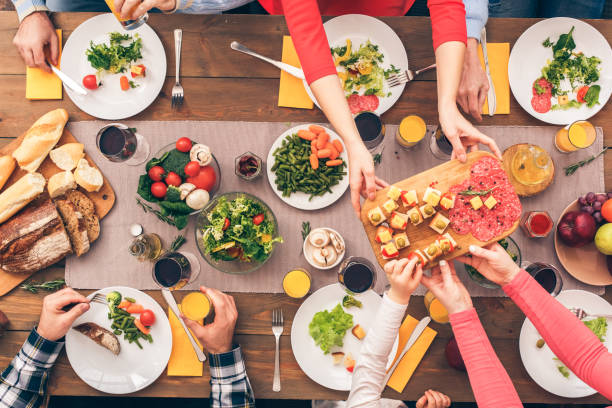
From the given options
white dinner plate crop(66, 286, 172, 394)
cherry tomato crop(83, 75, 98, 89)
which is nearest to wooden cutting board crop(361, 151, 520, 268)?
white dinner plate crop(66, 286, 172, 394)

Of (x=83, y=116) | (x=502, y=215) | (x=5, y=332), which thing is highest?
(x=83, y=116)

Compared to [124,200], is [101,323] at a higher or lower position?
lower

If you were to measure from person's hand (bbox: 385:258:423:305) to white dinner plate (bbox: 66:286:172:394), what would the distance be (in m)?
1.06

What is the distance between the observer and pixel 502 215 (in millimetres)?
1717

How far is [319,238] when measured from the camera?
181cm

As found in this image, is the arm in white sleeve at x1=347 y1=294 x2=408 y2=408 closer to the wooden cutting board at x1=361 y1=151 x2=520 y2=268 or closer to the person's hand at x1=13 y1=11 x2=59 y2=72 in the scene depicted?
the wooden cutting board at x1=361 y1=151 x2=520 y2=268

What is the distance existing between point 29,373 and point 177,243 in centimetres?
89

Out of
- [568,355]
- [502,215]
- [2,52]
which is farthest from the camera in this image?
[2,52]

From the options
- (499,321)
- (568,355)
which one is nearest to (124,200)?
(499,321)

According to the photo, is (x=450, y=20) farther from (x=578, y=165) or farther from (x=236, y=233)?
(x=236, y=233)

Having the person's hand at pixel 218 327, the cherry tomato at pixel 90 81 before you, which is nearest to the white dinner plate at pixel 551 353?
the person's hand at pixel 218 327

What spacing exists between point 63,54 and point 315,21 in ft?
4.17

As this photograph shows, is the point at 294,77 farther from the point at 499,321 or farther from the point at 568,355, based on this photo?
the point at 568,355

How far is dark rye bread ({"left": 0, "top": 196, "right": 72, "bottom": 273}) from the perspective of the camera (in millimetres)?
1803
